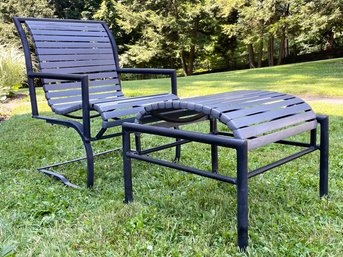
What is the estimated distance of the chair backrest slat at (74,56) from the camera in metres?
2.69

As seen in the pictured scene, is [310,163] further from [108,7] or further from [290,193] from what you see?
[108,7]

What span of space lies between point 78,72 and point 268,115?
1711mm

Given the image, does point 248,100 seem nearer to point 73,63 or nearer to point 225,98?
point 225,98

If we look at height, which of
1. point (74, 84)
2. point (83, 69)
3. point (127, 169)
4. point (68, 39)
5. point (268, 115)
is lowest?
point (127, 169)

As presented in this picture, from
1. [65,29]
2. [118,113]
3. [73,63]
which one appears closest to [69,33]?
[65,29]

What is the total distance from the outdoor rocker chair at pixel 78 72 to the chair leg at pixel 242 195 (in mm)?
964

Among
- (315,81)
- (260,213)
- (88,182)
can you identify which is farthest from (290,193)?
(315,81)

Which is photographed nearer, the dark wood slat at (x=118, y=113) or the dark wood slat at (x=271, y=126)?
the dark wood slat at (x=271, y=126)

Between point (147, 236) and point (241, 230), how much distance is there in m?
0.41

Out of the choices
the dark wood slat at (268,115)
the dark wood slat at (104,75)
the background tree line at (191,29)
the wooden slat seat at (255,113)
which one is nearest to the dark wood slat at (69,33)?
the dark wood slat at (104,75)

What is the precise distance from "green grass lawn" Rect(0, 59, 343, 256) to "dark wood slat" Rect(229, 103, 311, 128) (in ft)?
1.55

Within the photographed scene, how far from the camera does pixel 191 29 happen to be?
1745 centimetres

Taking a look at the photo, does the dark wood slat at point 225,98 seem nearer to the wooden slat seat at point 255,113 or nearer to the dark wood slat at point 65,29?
the wooden slat seat at point 255,113

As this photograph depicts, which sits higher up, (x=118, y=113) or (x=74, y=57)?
(x=74, y=57)
